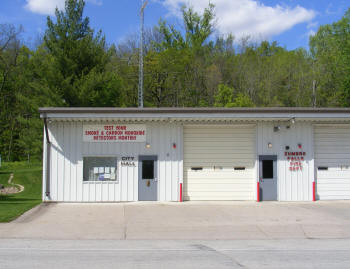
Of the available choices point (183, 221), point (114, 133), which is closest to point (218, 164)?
point (114, 133)

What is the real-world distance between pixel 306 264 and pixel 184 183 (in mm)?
9795

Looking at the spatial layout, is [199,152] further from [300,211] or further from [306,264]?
[306,264]

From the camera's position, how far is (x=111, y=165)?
Result: 1616 centimetres

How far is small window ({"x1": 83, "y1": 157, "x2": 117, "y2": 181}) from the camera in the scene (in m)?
16.1

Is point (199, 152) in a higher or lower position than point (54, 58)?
lower

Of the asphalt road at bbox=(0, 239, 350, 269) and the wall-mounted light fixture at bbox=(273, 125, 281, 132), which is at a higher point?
the wall-mounted light fixture at bbox=(273, 125, 281, 132)

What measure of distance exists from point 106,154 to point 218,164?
5.15 metres

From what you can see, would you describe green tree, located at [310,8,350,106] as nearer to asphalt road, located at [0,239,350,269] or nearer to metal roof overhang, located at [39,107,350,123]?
metal roof overhang, located at [39,107,350,123]

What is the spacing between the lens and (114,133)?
53.1 ft

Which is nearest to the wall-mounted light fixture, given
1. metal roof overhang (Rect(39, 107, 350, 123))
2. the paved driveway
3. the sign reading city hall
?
metal roof overhang (Rect(39, 107, 350, 123))

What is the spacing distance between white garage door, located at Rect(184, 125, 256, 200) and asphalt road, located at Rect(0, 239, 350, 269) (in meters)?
7.11

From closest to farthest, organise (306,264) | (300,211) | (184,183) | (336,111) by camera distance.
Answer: (306,264) < (300,211) < (336,111) < (184,183)

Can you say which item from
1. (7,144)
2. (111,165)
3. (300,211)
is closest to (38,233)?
(111,165)

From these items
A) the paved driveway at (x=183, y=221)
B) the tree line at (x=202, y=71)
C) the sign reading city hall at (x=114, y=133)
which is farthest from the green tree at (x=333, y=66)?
the sign reading city hall at (x=114, y=133)
